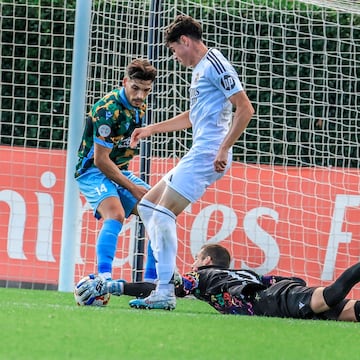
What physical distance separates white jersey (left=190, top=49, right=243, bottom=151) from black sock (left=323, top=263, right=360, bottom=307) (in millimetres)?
1131

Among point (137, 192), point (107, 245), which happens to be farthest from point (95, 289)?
point (137, 192)

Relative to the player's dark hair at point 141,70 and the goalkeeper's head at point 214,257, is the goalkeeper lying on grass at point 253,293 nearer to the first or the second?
the goalkeeper's head at point 214,257

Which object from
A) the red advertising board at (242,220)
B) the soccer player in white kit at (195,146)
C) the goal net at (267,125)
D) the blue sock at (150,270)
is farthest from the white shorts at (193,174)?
the red advertising board at (242,220)

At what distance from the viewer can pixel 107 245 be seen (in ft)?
25.1

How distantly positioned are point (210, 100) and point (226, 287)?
1.17 meters

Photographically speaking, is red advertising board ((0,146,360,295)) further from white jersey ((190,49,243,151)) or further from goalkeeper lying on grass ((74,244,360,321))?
white jersey ((190,49,243,151))

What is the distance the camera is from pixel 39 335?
5109 millimetres

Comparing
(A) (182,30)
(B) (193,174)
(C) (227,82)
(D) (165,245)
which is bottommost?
(D) (165,245)

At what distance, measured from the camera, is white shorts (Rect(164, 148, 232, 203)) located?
22.4 feet

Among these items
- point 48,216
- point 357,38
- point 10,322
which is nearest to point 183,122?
point 10,322

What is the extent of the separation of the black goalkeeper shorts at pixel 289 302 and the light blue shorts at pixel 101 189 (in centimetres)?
151

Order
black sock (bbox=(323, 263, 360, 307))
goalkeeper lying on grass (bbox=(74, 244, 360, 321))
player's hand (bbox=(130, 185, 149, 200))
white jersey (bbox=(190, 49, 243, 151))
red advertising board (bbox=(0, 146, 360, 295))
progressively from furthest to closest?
1. red advertising board (bbox=(0, 146, 360, 295))
2. player's hand (bbox=(130, 185, 149, 200))
3. white jersey (bbox=(190, 49, 243, 151))
4. goalkeeper lying on grass (bbox=(74, 244, 360, 321))
5. black sock (bbox=(323, 263, 360, 307))

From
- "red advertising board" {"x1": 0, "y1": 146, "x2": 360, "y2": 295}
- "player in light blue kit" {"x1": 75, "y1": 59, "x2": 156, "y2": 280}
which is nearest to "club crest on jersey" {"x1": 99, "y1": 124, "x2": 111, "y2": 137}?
"player in light blue kit" {"x1": 75, "y1": 59, "x2": 156, "y2": 280}

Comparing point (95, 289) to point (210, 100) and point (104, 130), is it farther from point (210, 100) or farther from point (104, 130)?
point (210, 100)
